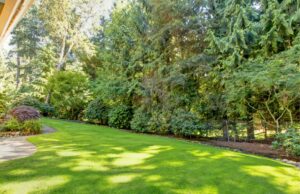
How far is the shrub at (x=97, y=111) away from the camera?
16.5m

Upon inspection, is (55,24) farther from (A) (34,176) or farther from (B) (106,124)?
(A) (34,176)

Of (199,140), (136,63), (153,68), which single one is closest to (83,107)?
(136,63)

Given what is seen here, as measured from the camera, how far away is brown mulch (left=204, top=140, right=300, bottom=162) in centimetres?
750

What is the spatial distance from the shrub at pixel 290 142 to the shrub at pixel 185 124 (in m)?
3.30

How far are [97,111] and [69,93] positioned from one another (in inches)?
133

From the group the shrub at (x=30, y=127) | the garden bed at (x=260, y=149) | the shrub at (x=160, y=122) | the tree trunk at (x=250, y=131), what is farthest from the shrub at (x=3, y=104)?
the tree trunk at (x=250, y=131)

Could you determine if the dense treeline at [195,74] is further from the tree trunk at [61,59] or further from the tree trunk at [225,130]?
the tree trunk at [61,59]

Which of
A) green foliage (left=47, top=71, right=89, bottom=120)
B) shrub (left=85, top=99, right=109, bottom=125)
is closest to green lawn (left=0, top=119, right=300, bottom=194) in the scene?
shrub (left=85, top=99, right=109, bottom=125)

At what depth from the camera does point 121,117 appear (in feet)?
47.7

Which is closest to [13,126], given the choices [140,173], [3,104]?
[3,104]

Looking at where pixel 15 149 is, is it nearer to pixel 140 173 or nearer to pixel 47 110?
pixel 140 173

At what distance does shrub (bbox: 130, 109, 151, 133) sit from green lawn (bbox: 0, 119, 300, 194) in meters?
6.35

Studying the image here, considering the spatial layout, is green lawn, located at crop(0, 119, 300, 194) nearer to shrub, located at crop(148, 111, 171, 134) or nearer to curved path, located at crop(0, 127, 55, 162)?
A: curved path, located at crop(0, 127, 55, 162)

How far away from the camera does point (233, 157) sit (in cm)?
611
